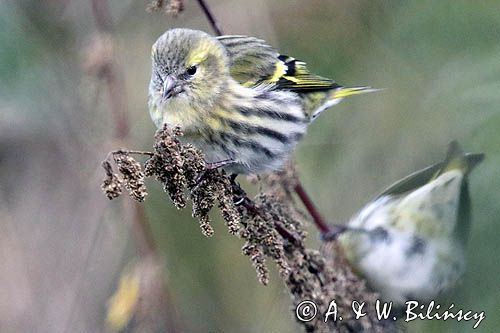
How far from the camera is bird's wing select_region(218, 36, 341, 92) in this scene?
3.44 m

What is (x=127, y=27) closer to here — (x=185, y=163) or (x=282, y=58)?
(x=282, y=58)

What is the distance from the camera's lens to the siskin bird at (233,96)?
3062 mm

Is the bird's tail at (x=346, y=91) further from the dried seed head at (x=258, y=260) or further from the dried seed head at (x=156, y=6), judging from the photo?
the dried seed head at (x=258, y=260)

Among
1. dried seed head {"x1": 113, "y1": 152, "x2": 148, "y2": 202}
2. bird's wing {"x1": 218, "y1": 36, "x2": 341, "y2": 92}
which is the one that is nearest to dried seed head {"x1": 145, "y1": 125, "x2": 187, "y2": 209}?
dried seed head {"x1": 113, "y1": 152, "x2": 148, "y2": 202}

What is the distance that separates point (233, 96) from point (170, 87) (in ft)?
1.05

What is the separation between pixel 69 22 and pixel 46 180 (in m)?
0.94

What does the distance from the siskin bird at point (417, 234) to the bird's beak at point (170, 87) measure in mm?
859

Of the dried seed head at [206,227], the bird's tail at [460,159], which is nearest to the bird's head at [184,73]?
the dried seed head at [206,227]

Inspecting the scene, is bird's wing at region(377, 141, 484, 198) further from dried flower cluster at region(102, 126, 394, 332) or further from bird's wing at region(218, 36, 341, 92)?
bird's wing at region(218, 36, 341, 92)

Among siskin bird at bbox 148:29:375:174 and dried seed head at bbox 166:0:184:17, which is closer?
dried seed head at bbox 166:0:184:17

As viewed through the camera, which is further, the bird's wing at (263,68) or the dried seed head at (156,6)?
the bird's wing at (263,68)

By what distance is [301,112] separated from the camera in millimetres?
3564

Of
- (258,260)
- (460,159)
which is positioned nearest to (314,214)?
(258,260)

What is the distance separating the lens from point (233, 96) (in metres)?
3.27
